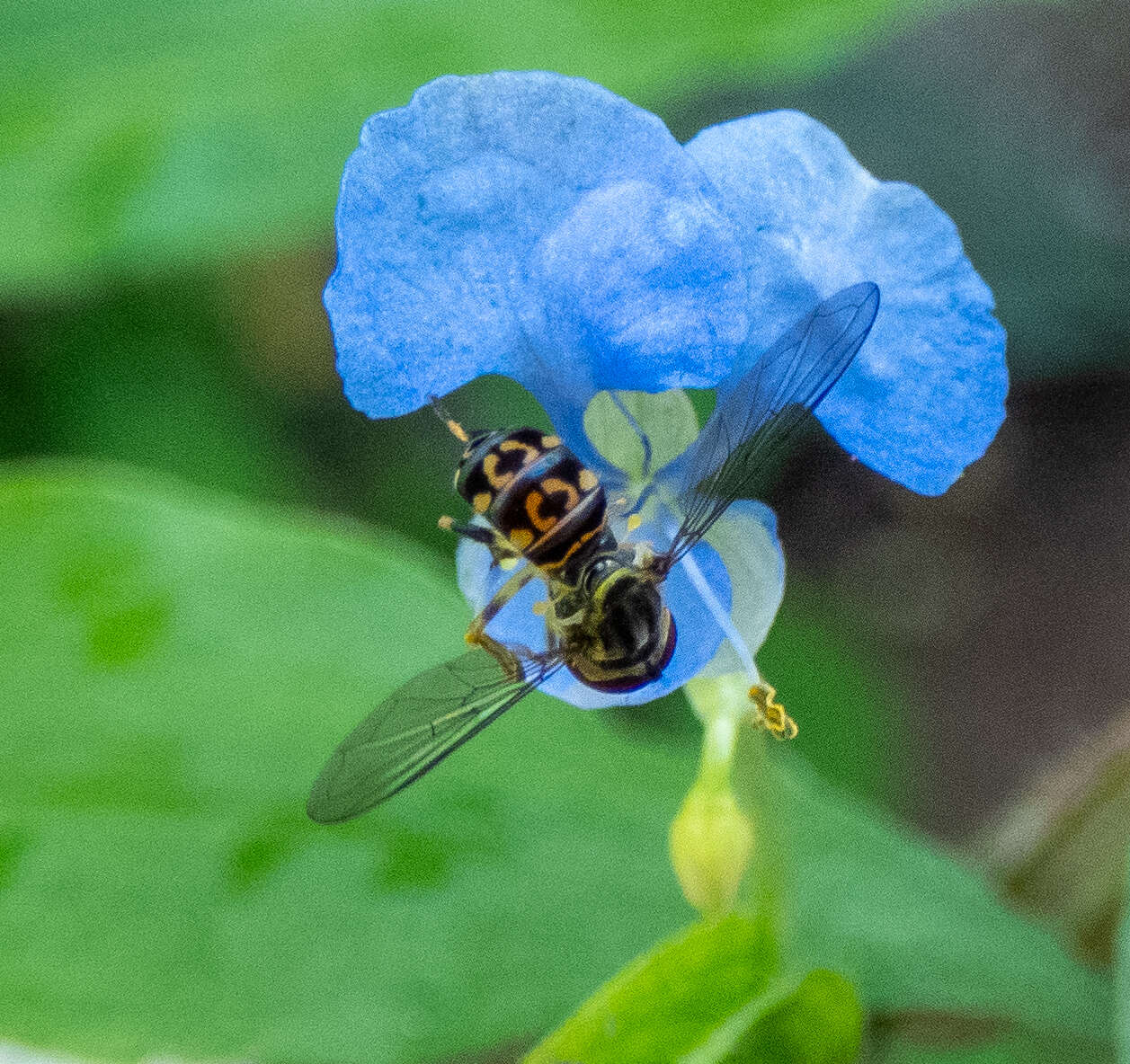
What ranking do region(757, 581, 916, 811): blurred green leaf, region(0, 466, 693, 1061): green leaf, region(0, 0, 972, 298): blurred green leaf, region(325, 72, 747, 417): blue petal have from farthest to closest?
region(757, 581, 916, 811): blurred green leaf, region(0, 0, 972, 298): blurred green leaf, region(0, 466, 693, 1061): green leaf, region(325, 72, 747, 417): blue petal

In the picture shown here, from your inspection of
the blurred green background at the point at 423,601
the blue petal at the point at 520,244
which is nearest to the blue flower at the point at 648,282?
the blue petal at the point at 520,244

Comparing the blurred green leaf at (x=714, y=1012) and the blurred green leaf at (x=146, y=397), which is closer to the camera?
the blurred green leaf at (x=714, y=1012)

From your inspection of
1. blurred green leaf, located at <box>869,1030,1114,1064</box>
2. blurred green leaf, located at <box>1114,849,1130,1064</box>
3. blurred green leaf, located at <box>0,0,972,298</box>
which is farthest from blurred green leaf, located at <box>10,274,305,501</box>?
blurred green leaf, located at <box>1114,849,1130,1064</box>

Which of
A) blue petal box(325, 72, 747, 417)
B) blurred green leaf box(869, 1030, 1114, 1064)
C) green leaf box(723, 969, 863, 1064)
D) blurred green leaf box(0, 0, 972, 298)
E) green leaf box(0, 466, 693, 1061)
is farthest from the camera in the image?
blurred green leaf box(0, 0, 972, 298)

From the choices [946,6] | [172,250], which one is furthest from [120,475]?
[946,6]

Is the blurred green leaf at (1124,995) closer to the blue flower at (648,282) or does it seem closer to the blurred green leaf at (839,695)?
the blue flower at (648,282)

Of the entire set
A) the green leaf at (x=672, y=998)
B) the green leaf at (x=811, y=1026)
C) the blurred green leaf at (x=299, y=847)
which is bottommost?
the blurred green leaf at (x=299, y=847)

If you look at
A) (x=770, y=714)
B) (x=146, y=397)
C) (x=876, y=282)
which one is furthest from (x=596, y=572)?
(x=146, y=397)

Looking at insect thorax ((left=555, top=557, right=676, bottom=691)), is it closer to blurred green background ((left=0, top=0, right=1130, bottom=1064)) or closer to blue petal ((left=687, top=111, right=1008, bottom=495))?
blue petal ((left=687, top=111, right=1008, bottom=495))
